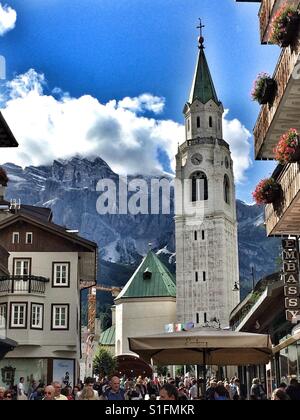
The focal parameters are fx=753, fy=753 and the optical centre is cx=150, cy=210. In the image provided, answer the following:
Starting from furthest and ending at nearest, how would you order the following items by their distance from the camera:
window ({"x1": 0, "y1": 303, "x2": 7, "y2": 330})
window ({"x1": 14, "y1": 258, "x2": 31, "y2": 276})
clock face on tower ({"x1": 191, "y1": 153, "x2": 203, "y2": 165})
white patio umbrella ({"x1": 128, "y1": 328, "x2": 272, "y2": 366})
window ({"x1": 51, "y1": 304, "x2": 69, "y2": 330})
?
clock face on tower ({"x1": 191, "y1": 153, "x2": 203, "y2": 165}) < window ({"x1": 14, "y1": 258, "x2": 31, "y2": 276}) < window ({"x1": 51, "y1": 304, "x2": 69, "y2": 330}) < window ({"x1": 0, "y1": 303, "x2": 7, "y2": 330}) < white patio umbrella ({"x1": 128, "y1": 328, "x2": 272, "y2": 366})

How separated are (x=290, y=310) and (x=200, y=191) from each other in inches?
3656

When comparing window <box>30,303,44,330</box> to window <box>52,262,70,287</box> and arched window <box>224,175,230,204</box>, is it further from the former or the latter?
arched window <box>224,175,230,204</box>

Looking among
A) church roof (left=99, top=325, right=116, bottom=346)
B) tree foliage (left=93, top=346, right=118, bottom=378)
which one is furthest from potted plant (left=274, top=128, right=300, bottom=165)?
church roof (left=99, top=325, right=116, bottom=346)

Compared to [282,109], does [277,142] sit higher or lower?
higher

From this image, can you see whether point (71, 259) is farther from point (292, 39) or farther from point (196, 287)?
point (196, 287)

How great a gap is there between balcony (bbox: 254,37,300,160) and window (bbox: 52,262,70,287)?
912 inches

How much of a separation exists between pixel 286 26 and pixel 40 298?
30.3m

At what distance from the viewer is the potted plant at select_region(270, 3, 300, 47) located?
1583 cm

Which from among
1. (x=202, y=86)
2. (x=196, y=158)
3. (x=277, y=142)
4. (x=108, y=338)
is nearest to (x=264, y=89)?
(x=277, y=142)

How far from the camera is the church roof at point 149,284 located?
106 meters

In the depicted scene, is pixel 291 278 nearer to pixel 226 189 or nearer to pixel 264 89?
pixel 264 89

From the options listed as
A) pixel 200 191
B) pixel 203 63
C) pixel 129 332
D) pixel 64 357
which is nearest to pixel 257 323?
pixel 64 357

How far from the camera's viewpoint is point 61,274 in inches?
1745

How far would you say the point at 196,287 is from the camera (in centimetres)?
10612
